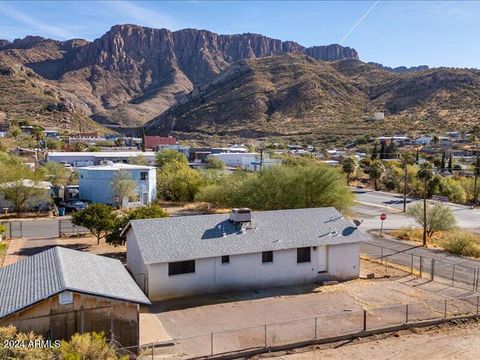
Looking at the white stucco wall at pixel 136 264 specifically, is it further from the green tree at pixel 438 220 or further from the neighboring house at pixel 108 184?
the neighboring house at pixel 108 184

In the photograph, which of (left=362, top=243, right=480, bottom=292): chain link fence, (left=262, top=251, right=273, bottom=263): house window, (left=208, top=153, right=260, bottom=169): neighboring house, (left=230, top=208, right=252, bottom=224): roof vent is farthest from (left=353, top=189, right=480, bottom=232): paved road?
(left=208, top=153, right=260, bottom=169): neighboring house

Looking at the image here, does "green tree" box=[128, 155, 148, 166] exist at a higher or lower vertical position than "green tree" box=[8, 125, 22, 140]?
lower

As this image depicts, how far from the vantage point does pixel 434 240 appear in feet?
123

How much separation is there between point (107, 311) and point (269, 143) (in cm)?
9997

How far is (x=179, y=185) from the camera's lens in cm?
5438

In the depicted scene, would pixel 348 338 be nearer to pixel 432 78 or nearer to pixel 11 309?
pixel 11 309

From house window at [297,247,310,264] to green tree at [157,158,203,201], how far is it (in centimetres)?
2939

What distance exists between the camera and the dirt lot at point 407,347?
16641mm

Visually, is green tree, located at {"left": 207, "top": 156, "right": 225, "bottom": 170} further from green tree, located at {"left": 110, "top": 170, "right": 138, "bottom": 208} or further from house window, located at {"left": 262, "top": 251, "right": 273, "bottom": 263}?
house window, located at {"left": 262, "top": 251, "right": 273, "bottom": 263}

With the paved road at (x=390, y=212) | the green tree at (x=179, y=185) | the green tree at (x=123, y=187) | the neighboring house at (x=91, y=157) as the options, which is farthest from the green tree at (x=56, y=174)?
the paved road at (x=390, y=212)

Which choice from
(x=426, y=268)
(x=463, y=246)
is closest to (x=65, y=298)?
(x=426, y=268)

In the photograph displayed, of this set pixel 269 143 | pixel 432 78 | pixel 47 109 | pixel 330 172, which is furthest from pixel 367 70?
pixel 330 172

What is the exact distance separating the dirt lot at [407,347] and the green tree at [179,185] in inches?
1443

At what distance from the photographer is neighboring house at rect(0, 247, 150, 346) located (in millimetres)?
14953
